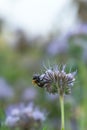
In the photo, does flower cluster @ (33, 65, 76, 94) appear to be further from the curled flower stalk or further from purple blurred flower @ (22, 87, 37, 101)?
purple blurred flower @ (22, 87, 37, 101)

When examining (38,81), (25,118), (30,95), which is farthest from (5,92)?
(38,81)

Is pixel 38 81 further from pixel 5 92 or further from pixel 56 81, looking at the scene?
pixel 5 92

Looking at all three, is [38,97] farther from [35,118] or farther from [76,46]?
[35,118]

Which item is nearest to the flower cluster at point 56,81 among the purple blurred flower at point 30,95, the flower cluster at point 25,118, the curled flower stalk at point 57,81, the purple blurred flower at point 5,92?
the curled flower stalk at point 57,81

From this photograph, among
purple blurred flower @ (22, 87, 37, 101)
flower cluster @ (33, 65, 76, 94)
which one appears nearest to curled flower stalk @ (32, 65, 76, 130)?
flower cluster @ (33, 65, 76, 94)

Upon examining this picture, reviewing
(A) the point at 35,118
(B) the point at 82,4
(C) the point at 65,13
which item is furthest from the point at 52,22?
(A) the point at 35,118

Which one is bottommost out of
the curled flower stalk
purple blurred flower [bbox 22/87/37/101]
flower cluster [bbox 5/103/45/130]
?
the curled flower stalk

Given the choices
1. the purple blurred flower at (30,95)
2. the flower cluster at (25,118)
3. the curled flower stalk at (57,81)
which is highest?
the purple blurred flower at (30,95)

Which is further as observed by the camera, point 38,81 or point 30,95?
point 30,95

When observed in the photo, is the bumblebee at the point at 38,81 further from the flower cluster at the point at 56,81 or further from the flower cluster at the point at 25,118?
the flower cluster at the point at 25,118
